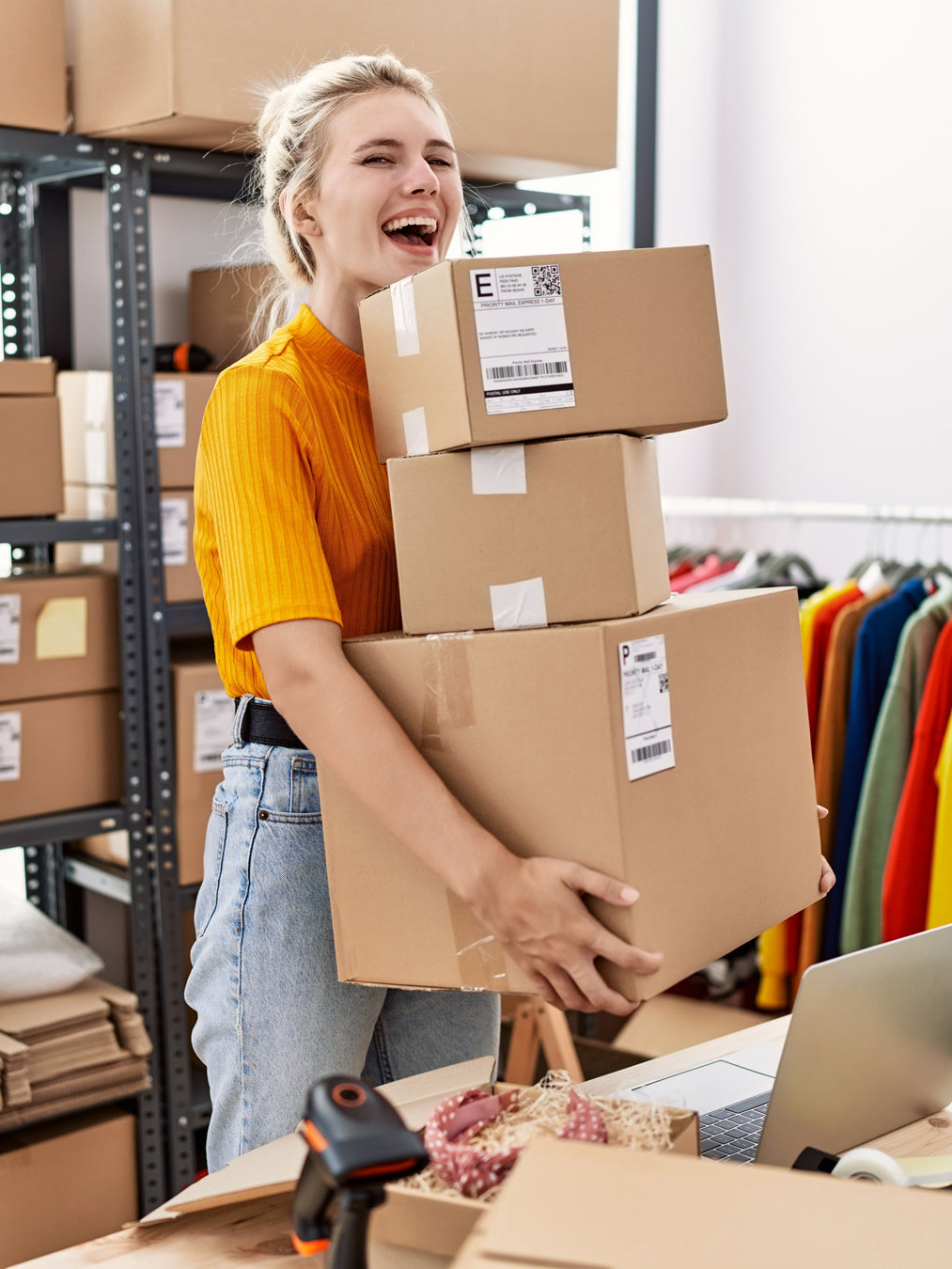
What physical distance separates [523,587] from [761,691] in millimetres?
253

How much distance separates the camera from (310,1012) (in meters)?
1.28

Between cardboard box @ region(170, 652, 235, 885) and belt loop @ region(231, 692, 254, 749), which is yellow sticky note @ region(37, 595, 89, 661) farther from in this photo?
belt loop @ region(231, 692, 254, 749)

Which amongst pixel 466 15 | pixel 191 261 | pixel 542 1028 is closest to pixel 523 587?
pixel 466 15

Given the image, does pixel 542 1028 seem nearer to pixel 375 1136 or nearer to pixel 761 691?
pixel 761 691

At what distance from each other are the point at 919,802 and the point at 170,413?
1.42 meters

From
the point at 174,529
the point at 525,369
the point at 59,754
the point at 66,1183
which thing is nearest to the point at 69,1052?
the point at 66,1183

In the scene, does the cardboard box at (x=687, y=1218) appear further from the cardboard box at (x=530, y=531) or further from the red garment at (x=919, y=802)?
the red garment at (x=919, y=802)

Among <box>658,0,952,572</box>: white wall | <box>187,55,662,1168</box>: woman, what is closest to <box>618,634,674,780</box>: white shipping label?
<box>187,55,662,1168</box>: woman

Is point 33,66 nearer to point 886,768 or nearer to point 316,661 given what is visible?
point 316,661

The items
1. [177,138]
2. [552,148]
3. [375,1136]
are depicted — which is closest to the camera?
[375,1136]

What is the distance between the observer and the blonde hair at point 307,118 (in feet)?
4.42

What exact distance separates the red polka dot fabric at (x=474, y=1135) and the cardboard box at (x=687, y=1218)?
5.9 inches

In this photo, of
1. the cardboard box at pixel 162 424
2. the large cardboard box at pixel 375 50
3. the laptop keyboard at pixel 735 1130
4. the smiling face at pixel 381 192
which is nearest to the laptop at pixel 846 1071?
the laptop keyboard at pixel 735 1130

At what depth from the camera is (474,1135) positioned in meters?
0.91
